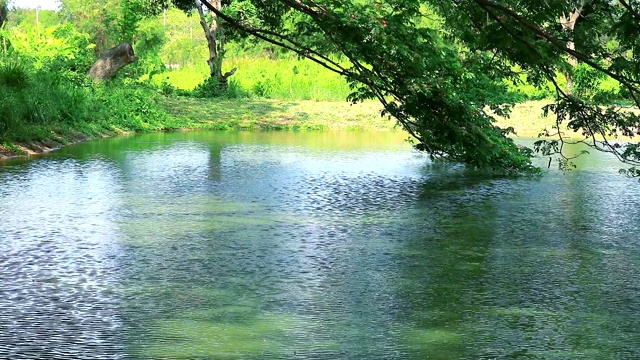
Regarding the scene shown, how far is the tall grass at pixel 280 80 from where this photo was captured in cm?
2175

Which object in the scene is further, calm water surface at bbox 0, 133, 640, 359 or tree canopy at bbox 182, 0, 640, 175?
tree canopy at bbox 182, 0, 640, 175

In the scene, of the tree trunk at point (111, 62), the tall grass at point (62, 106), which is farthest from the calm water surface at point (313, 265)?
the tree trunk at point (111, 62)

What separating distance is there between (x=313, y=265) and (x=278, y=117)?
43.1 feet

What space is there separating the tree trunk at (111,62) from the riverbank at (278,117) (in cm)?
104

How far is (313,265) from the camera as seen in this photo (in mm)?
5480

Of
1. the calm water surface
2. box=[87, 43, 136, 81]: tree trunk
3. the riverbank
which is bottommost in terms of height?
the calm water surface

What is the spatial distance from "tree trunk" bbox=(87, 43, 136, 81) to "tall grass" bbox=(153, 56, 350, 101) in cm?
376

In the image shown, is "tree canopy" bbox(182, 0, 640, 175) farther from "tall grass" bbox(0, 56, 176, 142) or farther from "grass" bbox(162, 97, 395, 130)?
"grass" bbox(162, 97, 395, 130)

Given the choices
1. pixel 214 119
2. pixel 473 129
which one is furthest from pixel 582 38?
pixel 214 119

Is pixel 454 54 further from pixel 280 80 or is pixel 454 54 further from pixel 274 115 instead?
pixel 280 80

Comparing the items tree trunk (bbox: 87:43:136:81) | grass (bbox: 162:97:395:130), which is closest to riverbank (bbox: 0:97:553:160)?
grass (bbox: 162:97:395:130)

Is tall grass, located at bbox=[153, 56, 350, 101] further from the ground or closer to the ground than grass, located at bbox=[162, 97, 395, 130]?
further from the ground

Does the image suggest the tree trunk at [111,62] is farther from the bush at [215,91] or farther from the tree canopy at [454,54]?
the tree canopy at [454,54]

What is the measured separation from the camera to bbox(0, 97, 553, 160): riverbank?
17425 mm
